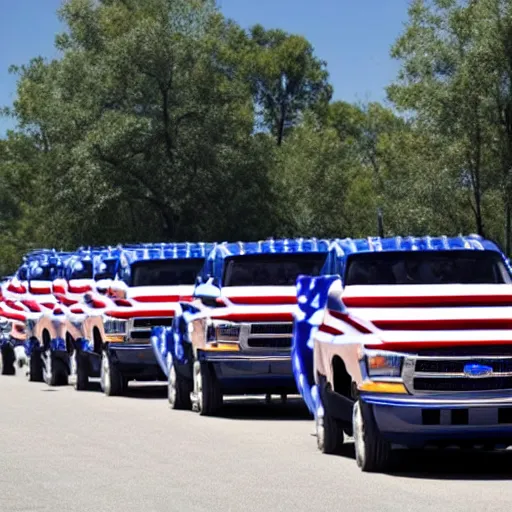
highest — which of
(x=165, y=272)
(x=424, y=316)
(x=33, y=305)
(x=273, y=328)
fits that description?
(x=165, y=272)

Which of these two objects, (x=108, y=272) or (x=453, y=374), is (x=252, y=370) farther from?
(x=108, y=272)

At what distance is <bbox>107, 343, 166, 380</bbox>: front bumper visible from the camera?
77.2 feet

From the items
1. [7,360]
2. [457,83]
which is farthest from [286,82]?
[7,360]

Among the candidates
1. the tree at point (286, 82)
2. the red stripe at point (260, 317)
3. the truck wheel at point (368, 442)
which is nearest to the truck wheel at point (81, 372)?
the red stripe at point (260, 317)

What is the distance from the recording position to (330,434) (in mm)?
14719

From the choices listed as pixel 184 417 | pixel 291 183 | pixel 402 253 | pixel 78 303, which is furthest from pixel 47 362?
pixel 291 183

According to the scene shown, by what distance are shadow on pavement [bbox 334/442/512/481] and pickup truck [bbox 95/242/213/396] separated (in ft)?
27.3

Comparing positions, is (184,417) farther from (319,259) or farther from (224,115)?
(224,115)

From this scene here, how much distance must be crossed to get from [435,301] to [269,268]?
6.66 m

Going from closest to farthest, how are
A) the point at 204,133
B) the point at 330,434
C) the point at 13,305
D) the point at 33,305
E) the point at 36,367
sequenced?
the point at 330,434, the point at 36,367, the point at 33,305, the point at 13,305, the point at 204,133

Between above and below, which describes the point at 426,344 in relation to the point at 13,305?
below

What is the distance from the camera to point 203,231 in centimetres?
5953

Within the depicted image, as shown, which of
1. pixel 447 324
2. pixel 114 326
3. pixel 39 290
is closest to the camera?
pixel 447 324

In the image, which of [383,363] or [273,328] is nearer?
[383,363]
